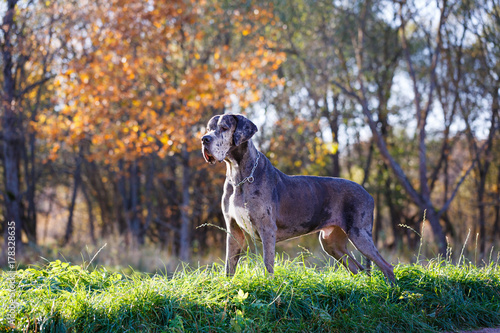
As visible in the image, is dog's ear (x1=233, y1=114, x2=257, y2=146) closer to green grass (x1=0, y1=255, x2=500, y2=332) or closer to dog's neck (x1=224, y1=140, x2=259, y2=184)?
dog's neck (x1=224, y1=140, x2=259, y2=184)

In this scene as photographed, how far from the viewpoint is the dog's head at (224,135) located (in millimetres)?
4207

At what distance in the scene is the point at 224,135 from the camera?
4.35 metres

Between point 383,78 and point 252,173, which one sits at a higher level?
point 383,78

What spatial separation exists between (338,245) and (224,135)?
203 centimetres

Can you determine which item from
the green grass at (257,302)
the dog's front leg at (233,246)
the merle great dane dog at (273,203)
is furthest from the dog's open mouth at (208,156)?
the green grass at (257,302)

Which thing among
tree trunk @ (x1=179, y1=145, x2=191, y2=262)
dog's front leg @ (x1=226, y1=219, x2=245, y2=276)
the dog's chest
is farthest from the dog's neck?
tree trunk @ (x1=179, y1=145, x2=191, y2=262)

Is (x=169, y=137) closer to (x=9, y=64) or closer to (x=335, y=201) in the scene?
(x=9, y=64)

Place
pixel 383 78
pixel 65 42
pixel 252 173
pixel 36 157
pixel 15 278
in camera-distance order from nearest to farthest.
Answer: pixel 252 173, pixel 15 278, pixel 65 42, pixel 383 78, pixel 36 157

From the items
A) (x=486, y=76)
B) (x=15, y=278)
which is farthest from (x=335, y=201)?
(x=486, y=76)

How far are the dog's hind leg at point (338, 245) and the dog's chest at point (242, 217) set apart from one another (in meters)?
1.14

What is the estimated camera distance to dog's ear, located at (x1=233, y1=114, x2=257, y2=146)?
14.4 ft

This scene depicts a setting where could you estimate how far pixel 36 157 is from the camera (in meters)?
17.1

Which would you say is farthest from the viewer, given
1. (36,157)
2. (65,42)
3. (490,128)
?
(36,157)

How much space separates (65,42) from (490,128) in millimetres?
11472
